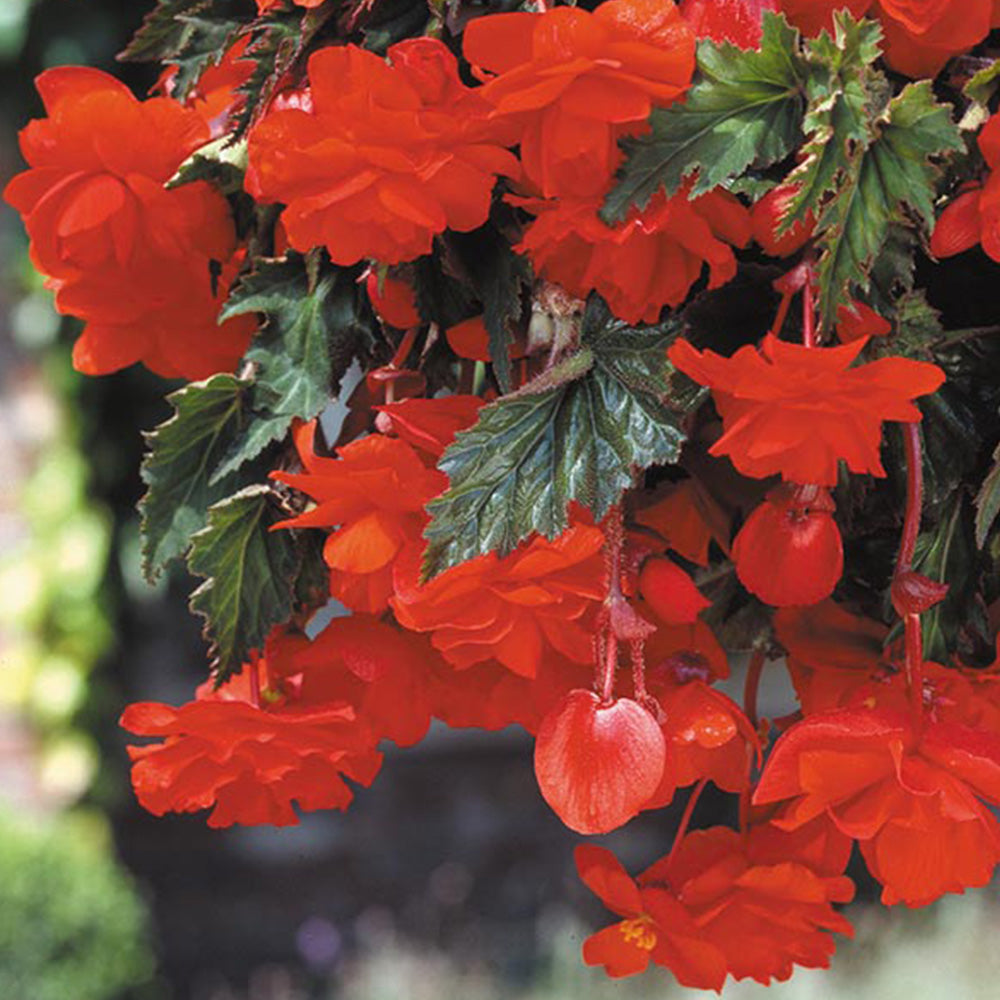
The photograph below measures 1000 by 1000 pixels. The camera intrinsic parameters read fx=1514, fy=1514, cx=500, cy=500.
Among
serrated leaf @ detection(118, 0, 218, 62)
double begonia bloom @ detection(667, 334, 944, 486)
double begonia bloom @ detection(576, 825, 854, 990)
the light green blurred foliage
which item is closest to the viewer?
double begonia bloom @ detection(667, 334, 944, 486)

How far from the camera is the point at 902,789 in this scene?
0.46m

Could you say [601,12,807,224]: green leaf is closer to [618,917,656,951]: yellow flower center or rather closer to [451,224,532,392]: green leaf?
[451,224,532,392]: green leaf

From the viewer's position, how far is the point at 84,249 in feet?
1.89

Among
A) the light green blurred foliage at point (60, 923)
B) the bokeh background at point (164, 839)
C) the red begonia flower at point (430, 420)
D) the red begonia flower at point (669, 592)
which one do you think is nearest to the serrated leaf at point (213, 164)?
the red begonia flower at point (430, 420)

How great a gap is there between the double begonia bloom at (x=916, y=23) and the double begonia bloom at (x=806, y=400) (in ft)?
0.37

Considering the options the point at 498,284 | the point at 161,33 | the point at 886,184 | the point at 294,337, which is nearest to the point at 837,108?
the point at 886,184

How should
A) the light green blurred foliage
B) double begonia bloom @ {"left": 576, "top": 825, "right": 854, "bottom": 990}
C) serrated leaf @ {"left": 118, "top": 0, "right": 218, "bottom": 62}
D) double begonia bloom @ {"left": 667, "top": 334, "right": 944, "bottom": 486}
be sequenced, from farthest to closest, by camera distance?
1. the light green blurred foliage
2. serrated leaf @ {"left": 118, "top": 0, "right": 218, "bottom": 62}
3. double begonia bloom @ {"left": 576, "top": 825, "right": 854, "bottom": 990}
4. double begonia bloom @ {"left": 667, "top": 334, "right": 944, "bottom": 486}

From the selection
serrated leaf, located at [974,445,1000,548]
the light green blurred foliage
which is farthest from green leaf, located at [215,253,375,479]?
the light green blurred foliage

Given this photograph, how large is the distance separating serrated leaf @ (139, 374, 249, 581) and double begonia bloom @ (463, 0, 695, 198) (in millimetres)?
208

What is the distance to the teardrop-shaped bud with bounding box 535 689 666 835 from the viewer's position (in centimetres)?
47

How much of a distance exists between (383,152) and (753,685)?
0.92ft

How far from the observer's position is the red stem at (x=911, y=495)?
50 cm

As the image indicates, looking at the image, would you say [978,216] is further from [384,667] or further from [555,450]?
[384,667]

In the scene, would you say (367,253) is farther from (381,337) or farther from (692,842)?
(692,842)
